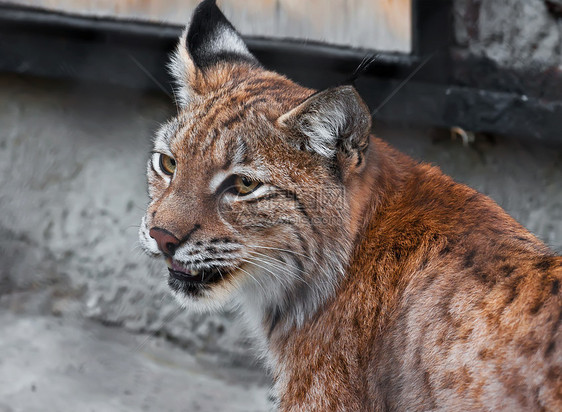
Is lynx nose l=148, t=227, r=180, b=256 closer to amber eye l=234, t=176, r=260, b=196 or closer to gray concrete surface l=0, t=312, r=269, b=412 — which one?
amber eye l=234, t=176, r=260, b=196

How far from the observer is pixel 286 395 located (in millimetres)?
2637

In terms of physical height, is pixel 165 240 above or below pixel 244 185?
below

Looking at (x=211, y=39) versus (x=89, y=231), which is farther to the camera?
(x=89, y=231)

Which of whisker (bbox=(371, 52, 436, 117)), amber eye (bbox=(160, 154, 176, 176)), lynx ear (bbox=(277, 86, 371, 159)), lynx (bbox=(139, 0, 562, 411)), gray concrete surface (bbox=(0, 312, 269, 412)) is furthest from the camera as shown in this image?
whisker (bbox=(371, 52, 436, 117))

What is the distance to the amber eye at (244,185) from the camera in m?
2.65

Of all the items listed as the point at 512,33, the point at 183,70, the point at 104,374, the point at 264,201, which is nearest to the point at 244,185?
the point at 264,201

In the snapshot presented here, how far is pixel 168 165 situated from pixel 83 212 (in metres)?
1.90

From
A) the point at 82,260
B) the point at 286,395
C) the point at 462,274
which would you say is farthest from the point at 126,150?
the point at 462,274

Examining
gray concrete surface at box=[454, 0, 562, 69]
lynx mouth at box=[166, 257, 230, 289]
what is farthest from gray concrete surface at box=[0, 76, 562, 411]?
lynx mouth at box=[166, 257, 230, 289]

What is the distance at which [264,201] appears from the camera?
2.63 meters

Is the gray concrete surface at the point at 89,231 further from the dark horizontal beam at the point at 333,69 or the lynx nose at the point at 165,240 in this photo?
the lynx nose at the point at 165,240

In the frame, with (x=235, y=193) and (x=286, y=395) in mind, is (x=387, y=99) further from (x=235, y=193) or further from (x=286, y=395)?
(x=286, y=395)

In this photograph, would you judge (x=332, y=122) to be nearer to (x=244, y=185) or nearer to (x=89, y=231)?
(x=244, y=185)

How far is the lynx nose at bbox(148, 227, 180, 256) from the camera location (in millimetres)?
2575
